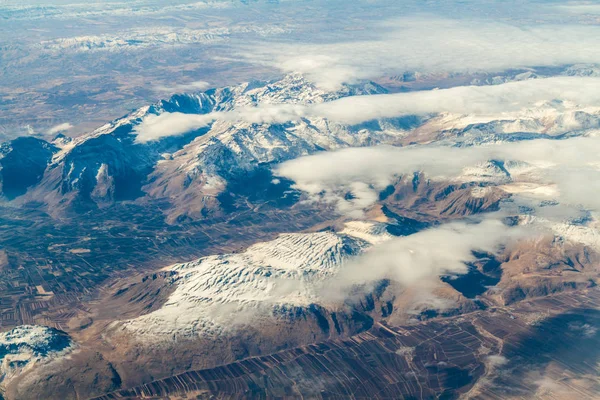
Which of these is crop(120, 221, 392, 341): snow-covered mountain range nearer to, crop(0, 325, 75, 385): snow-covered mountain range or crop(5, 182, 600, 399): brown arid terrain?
crop(5, 182, 600, 399): brown arid terrain

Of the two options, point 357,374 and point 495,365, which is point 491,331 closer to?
point 495,365

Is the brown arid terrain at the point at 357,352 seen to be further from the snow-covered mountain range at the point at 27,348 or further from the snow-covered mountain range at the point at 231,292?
the snow-covered mountain range at the point at 27,348

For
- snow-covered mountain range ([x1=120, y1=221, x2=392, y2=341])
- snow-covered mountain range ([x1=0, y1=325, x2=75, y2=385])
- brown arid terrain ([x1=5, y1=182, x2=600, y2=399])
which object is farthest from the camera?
snow-covered mountain range ([x1=120, y1=221, x2=392, y2=341])

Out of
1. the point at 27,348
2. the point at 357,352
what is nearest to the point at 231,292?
the point at 357,352

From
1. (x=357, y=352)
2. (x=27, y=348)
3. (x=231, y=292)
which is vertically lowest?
(x=357, y=352)

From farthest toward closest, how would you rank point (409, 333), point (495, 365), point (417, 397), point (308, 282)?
point (308, 282) → point (409, 333) → point (495, 365) → point (417, 397)

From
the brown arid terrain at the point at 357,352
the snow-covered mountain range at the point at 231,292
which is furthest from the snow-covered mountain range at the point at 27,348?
the snow-covered mountain range at the point at 231,292

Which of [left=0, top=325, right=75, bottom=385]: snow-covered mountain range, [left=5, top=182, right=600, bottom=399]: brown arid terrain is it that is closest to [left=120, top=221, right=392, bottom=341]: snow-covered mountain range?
[left=5, top=182, right=600, bottom=399]: brown arid terrain

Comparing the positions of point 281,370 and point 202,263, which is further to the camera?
point 202,263

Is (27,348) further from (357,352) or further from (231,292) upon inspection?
(357,352)

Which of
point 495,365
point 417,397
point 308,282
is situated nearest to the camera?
point 417,397

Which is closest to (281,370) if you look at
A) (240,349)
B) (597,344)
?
(240,349)
